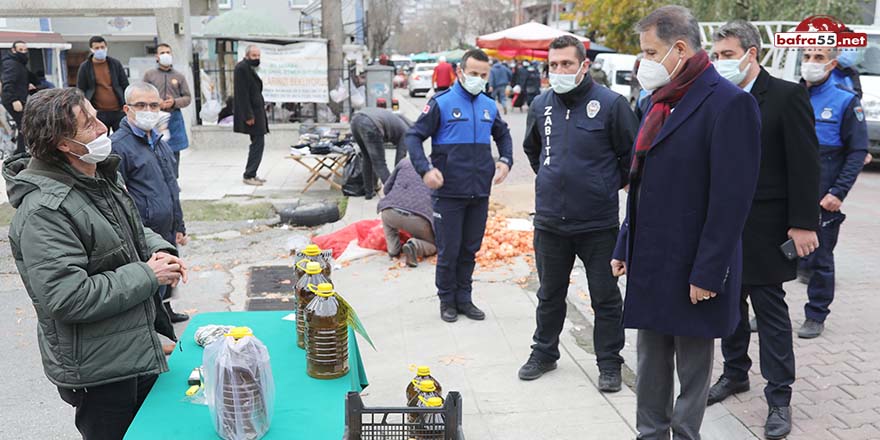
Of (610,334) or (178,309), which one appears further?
(178,309)

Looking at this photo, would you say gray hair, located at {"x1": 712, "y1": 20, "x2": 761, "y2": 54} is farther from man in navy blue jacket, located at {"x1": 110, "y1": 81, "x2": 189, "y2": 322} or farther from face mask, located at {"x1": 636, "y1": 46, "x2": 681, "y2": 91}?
man in navy blue jacket, located at {"x1": 110, "y1": 81, "x2": 189, "y2": 322}

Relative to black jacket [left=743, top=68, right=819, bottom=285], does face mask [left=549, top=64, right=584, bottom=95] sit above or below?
above

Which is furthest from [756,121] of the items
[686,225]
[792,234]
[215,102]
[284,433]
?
[215,102]

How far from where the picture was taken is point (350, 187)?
11062 millimetres

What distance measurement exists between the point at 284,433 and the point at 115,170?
4.23 feet

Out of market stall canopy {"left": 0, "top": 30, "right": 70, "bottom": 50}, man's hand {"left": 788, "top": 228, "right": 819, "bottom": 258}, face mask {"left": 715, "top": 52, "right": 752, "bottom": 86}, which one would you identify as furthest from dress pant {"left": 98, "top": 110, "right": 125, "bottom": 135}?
market stall canopy {"left": 0, "top": 30, "right": 70, "bottom": 50}

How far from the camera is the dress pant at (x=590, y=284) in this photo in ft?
15.4

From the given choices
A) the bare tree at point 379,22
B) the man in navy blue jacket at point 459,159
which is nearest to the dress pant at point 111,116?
the man in navy blue jacket at point 459,159

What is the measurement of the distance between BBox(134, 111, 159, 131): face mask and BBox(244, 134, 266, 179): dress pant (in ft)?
22.8

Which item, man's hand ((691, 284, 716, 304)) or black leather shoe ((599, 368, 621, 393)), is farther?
black leather shoe ((599, 368, 621, 393))

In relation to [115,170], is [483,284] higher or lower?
lower

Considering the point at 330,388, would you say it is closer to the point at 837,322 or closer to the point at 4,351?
the point at 4,351

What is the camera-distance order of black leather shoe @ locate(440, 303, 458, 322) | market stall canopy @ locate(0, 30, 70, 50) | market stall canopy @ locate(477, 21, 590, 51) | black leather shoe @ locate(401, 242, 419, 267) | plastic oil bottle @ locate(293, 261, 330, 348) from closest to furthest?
plastic oil bottle @ locate(293, 261, 330, 348) → black leather shoe @ locate(440, 303, 458, 322) → black leather shoe @ locate(401, 242, 419, 267) → market stall canopy @ locate(0, 30, 70, 50) → market stall canopy @ locate(477, 21, 590, 51)

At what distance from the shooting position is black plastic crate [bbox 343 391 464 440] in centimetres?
273
